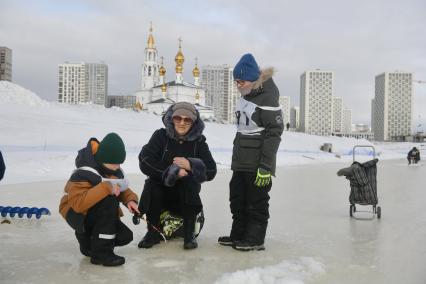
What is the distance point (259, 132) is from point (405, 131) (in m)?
133

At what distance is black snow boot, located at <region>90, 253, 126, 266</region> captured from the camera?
10.4 ft

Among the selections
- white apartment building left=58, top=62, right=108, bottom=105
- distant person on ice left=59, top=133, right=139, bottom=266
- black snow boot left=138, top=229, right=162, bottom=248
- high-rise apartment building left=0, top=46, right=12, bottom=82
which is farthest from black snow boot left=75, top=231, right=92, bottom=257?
white apartment building left=58, top=62, right=108, bottom=105

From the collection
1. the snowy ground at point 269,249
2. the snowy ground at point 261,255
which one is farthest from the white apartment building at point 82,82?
the snowy ground at point 261,255

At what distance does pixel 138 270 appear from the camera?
310cm

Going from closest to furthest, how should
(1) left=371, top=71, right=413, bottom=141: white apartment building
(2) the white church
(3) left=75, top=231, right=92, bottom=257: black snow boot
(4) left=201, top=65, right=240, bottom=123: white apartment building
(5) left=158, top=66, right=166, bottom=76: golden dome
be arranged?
(3) left=75, top=231, right=92, bottom=257: black snow boot, (2) the white church, (5) left=158, top=66, right=166, bottom=76: golden dome, (4) left=201, top=65, right=240, bottom=123: white apartment building, (1) left=371, top=71, right=413, bottom=141: white apartment building

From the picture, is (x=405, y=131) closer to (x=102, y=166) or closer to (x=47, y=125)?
(x=47, y=125)

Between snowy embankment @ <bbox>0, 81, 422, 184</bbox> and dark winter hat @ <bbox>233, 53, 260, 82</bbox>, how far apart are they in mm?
6664

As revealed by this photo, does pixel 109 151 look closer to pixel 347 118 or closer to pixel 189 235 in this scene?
pixel 189 235

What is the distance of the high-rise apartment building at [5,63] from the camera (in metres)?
68.4

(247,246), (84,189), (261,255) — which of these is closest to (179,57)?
(247,246)

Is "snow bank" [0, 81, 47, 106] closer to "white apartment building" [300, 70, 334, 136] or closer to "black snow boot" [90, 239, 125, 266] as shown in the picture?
"black snow boot" [90, 239, 125, 266]

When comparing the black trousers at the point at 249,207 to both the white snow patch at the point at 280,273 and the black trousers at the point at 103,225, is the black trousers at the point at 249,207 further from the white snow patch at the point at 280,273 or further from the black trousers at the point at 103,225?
the black trousers at the point at 103,225

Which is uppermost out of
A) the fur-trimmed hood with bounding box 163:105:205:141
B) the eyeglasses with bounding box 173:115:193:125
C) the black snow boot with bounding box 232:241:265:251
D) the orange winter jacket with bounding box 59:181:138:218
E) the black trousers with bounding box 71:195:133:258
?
the eyeglasses with bounding box 173:115:193:125

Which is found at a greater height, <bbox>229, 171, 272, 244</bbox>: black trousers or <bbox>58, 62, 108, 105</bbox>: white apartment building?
<bbox>58, 62, 108, 105</bbox>: white apartment building
